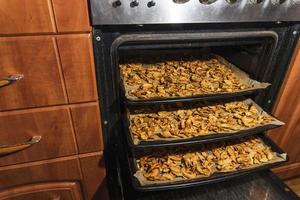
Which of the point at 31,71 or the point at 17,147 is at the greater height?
the point at 31,71

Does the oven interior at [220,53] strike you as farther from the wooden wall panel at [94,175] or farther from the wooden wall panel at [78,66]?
the wooden wall panel at [94,175]

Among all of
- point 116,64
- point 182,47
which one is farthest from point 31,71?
point 182,47

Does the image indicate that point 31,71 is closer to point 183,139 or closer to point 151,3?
point 151,3

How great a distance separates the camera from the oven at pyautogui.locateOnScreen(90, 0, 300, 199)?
28.8 inches

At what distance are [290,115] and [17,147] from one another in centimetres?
124

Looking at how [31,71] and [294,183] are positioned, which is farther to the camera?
[294,183]

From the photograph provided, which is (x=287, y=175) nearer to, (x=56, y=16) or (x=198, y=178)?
(x=198, y=178)

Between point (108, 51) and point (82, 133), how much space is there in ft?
1.10

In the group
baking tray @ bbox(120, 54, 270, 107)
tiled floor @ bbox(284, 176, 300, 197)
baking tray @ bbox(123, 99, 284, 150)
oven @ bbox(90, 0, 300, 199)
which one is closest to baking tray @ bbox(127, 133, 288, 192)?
oven @ bbox(90, 0, 300, 199)

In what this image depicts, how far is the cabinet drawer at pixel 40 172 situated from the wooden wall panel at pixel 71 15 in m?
0.52

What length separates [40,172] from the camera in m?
0.92

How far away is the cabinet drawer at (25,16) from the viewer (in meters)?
0.61

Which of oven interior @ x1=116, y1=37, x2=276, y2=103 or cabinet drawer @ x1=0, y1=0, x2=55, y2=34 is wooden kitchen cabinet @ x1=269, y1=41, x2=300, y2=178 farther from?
cabinet drawer @ x1=0, y1=0, x2=55, y2=34

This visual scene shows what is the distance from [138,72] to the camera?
104 centimetres
